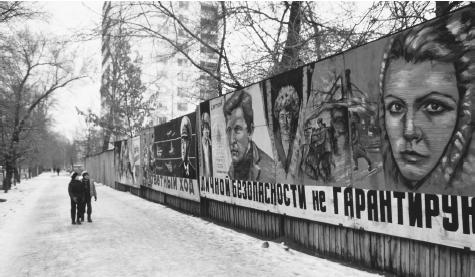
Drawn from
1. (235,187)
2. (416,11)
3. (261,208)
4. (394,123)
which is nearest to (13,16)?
(235,187)

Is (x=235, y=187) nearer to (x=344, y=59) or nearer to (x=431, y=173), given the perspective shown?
(x=344, y=59)

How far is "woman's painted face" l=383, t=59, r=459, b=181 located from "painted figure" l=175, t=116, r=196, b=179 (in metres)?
8.22

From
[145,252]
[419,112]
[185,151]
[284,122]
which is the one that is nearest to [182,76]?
[185,151]

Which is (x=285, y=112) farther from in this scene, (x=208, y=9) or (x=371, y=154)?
(x=208, y=9)

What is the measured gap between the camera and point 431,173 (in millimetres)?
4938

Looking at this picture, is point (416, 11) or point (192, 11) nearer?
point (416, 11)

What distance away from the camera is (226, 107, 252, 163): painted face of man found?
9.73 m

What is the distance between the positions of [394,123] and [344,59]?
144 cm

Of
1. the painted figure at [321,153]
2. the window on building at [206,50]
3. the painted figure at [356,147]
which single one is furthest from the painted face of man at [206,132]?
the painted figure at [356,147]

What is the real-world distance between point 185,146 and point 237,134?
4089mm

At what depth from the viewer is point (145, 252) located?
8031 mm

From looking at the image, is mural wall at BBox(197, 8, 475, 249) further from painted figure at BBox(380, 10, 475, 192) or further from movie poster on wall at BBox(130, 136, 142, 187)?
movie poster on wall at BBox(130, 136, 142, 187)

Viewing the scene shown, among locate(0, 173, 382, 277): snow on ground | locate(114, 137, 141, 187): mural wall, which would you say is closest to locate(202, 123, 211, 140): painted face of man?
locate(0, 173, 382, 277): snow on ground

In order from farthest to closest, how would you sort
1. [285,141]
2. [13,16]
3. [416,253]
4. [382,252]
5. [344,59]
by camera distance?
1. [13,16]
2. [285,141]
3. [344,59]
4. [382,252]
5. [416,253]
